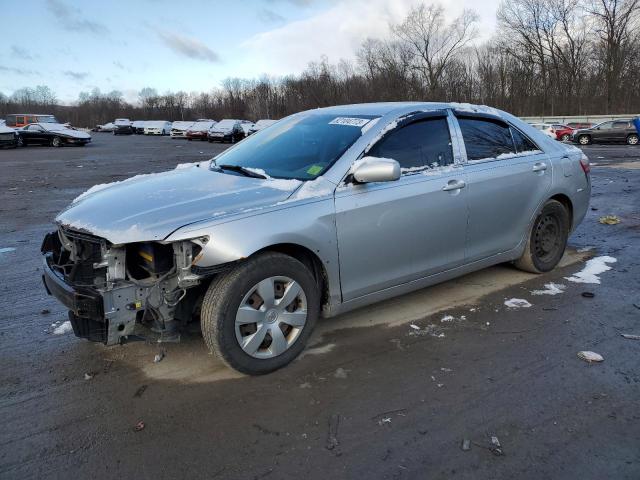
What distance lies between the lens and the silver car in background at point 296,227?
3025 millimetres

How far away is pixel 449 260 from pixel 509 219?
2.83ft

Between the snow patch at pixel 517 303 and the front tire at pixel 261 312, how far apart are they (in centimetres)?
193

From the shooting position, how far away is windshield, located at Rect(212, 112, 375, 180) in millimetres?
3758

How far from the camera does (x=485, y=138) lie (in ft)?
15.2

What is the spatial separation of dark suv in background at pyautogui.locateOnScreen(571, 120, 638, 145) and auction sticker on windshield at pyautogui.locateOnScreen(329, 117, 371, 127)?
2962cm

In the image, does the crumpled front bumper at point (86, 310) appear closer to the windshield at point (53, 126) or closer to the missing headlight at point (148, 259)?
the missing headlight at point (148, 259)

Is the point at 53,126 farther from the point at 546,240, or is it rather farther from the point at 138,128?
the point at 138,128

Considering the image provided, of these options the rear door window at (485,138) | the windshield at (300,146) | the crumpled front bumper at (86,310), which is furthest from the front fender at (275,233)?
the rear door window at (485,138)

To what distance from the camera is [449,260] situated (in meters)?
4.24

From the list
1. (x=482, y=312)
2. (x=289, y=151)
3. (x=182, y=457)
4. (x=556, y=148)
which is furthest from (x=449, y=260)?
(x=182, y=457)

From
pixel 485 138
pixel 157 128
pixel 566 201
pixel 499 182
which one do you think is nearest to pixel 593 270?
pixel 566 201

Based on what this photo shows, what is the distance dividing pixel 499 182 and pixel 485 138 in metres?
0.44

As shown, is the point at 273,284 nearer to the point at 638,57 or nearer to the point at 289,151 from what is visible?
the point at 289,151

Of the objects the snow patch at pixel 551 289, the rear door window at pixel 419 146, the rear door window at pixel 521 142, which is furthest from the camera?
the rear door window at pixel 521 142
